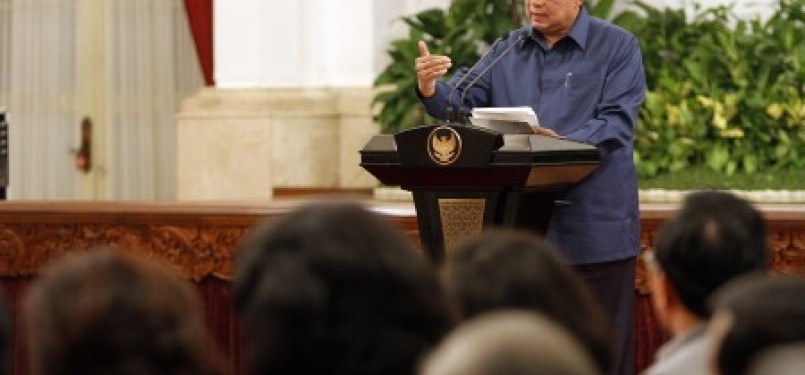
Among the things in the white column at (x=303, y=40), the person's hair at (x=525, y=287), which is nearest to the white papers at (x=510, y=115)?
the person's hair at (x=525, y=287)

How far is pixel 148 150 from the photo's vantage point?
35.4ft

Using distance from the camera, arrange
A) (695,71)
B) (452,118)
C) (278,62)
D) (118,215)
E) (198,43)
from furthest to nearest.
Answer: (198,43), (278,62), (695,71), (118,215), (452,118)

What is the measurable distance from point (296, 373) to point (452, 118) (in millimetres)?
2455

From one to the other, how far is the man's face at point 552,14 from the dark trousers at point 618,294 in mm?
639

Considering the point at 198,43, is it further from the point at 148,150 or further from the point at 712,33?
the point at 712,33

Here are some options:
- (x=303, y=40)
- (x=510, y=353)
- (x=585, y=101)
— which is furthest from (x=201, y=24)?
(x=510, y=353)

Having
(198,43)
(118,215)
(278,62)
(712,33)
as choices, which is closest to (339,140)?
(278,62)

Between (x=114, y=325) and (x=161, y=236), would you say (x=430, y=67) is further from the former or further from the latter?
(x=114, y=325)

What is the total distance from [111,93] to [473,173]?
22.0 feet

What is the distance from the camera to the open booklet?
14.1 feet

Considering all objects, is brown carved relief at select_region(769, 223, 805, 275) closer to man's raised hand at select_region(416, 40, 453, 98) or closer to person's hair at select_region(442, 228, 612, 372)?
man's raised hand at select_region(416, 40, 453, 98)

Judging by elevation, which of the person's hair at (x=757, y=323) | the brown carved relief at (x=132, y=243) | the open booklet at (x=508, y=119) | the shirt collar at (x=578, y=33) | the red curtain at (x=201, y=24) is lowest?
the brown carved relief at (x=132, y=243)

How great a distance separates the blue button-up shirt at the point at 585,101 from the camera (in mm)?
4633

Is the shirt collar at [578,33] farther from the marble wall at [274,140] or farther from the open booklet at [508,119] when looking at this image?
the marble wall at [274,140]
